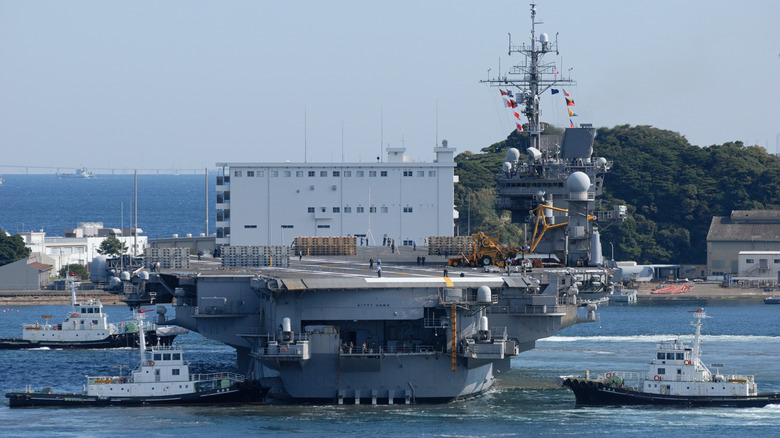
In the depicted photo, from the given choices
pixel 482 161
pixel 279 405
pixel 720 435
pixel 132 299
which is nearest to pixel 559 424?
pixel 720 435

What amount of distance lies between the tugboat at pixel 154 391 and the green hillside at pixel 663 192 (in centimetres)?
6833

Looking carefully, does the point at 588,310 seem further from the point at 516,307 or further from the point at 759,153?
the point at 759,153

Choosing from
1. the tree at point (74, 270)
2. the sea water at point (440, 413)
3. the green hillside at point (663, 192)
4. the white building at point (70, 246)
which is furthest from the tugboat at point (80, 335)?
the green hillside at point (663, 192)

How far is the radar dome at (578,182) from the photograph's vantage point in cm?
6019

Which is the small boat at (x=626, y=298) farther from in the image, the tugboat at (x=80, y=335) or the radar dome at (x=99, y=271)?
the radar dome at (x=99, y=271)

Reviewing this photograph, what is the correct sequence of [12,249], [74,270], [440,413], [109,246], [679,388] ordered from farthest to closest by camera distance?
[109,246] < [12,249] < [74,270] < [679,388] < [440,413]

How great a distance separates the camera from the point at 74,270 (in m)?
114

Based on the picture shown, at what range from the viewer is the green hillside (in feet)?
397

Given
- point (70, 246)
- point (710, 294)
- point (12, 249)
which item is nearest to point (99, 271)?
point (12, 249)

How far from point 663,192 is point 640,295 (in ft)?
58.2

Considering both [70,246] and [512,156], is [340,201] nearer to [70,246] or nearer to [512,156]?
[512,156]

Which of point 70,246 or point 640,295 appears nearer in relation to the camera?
point 640,295

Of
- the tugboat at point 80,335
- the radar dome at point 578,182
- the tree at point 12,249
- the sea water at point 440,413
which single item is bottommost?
the sea water at point 440,413

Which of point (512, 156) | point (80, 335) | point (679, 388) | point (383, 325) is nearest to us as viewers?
point (679, 388)
